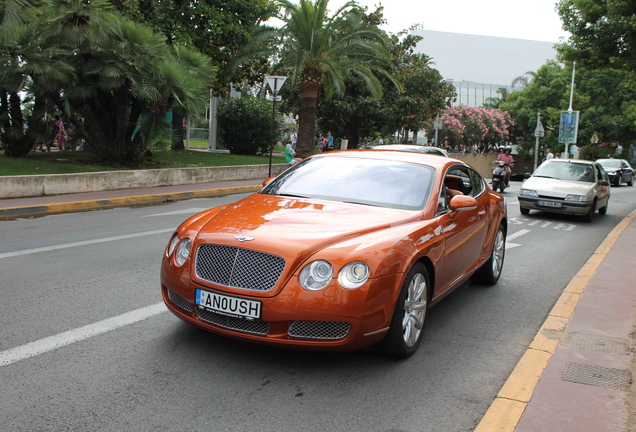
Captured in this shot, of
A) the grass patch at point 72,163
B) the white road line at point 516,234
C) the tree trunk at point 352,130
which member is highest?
the tree trunk at point 352,130

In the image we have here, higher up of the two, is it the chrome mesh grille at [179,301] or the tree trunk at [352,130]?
the tree trunk at [352,130]

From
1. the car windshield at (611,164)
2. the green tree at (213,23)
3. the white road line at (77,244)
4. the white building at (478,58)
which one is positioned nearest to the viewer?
the white road line at (77,244)

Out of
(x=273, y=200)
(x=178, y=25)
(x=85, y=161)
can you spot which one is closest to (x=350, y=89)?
(x=178, y=25)

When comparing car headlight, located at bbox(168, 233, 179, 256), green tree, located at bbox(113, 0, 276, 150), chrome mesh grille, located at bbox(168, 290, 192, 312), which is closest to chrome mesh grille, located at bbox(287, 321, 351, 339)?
chrome mesh grille, located at bbox(168, 290, 192, 312)

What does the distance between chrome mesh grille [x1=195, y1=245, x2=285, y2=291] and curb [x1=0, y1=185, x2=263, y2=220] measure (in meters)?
8.87

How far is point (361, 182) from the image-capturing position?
17.6 ft

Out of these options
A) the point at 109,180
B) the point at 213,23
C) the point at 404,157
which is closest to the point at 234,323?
the point at 404,157

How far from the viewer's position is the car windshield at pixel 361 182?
5.13 m

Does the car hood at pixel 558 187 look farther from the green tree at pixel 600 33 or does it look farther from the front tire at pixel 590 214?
the green tree at pixel 600 33

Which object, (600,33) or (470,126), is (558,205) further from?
(470,126)

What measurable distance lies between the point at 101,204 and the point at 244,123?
14946 millimetres

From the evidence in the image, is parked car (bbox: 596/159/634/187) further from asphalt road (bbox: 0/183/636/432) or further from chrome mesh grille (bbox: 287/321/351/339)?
chrome mesh grille (bbox: 287/321/351/339)

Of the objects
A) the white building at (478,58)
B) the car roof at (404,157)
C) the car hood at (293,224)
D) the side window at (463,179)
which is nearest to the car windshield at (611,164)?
the side window at (463,179)

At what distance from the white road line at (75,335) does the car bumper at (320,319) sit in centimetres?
110
